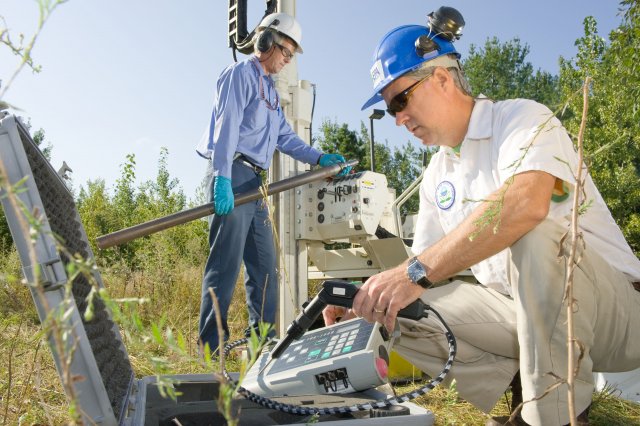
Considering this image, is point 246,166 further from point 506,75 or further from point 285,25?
point 506,75

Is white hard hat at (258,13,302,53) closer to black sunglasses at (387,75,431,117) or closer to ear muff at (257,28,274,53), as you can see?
ear muff at (257,28,274,53)

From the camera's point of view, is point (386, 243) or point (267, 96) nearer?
point (267, 96)

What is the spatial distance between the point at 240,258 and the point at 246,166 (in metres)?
0.66

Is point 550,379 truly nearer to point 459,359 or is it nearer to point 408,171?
point 459,359

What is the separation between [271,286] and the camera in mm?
4008

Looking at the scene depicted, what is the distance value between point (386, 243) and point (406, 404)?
3342mm

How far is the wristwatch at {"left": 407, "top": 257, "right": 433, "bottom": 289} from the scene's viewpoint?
1.71m

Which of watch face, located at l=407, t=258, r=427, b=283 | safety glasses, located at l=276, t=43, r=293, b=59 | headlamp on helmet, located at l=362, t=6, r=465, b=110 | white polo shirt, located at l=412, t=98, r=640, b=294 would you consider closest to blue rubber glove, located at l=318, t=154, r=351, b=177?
safety glasses, located at l=276, t=43, r=293, b=59

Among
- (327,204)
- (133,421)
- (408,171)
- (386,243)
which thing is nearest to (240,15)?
(327,204)

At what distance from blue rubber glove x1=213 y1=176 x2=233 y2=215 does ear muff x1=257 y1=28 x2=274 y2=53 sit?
98 cm

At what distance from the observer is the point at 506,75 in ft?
121

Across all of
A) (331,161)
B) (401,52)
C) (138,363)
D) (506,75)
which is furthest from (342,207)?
(506,75)

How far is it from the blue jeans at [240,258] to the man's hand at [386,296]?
1.73 m

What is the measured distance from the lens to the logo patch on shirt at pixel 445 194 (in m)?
2.31
